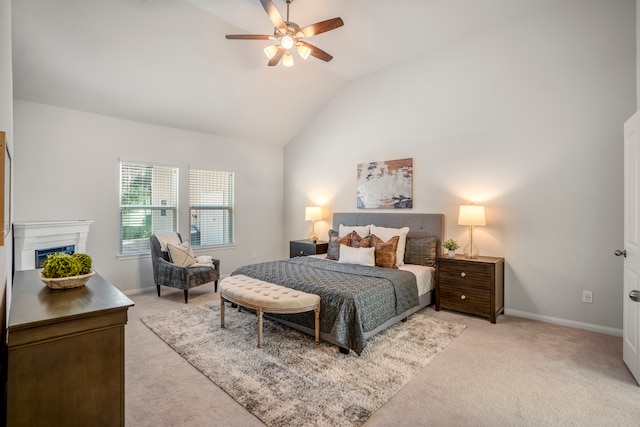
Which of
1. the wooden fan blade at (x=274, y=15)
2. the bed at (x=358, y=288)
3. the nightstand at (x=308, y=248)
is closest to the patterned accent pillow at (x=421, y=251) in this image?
the bed at (x=358, y=288)

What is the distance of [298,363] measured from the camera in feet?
8.84

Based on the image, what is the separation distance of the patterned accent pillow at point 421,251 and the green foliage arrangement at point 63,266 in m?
3.66

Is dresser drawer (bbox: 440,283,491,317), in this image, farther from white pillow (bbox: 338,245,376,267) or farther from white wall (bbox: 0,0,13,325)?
white wall (bbox: 0,0,13,325)

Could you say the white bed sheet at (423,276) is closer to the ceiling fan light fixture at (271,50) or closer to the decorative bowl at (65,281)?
the ceiling fan light fixture at (271,50)

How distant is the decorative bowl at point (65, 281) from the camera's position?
172 centimetres

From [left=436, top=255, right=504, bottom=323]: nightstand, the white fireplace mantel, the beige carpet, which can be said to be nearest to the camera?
the beige carpet

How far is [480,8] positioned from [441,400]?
3.95 meters

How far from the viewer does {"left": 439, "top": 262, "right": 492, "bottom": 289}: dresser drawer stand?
3.68 m

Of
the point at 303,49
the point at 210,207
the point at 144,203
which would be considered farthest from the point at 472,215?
the point at 144,203

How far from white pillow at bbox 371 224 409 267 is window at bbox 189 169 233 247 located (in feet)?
9.32

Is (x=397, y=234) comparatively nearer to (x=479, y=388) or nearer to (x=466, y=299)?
(x=466, y=299)

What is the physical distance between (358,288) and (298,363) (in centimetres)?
85

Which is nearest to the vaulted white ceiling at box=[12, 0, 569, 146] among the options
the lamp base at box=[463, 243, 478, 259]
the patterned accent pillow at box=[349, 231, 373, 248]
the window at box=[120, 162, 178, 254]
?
the window at box=[120, 162, 178, 254]

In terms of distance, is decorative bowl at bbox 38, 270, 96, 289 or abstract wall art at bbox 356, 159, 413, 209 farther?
abstract wall art at bbox 356, 159, 413, 209
